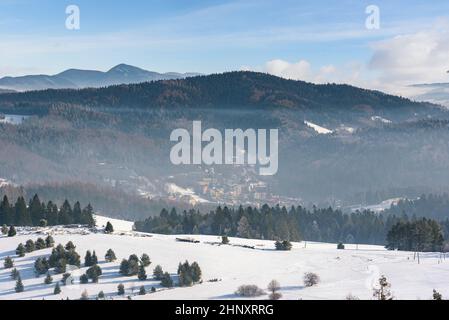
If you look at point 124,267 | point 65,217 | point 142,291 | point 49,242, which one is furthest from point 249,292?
point 65,217

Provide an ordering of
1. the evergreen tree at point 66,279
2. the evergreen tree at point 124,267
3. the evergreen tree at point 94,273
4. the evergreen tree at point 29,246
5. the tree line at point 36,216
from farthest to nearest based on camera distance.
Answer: the tree line at point 36,216 → the evergreen tree at point 29,246 → the evergreen tree at point 124,267 → the evergreen tree at point 94,273 → the evergreen tree at point 66,279

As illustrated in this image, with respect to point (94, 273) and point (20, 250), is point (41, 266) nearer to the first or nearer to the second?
point (94, 273)

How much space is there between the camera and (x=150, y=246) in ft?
329

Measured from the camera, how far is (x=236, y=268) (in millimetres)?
86438

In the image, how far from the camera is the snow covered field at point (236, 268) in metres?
65.6

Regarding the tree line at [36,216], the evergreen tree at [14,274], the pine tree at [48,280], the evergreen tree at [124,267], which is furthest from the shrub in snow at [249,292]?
the tree line at [36,216]

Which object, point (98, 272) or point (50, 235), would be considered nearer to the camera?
point (98, 272)

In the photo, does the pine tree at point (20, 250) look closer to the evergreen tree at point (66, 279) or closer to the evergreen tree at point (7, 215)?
the evergreen tree at point (66, 279)

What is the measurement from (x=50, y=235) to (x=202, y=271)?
93.0 ft

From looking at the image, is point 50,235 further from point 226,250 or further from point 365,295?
point 365,295

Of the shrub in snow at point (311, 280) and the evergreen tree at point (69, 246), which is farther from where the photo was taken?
the evergreen tree at point (69, 246)
